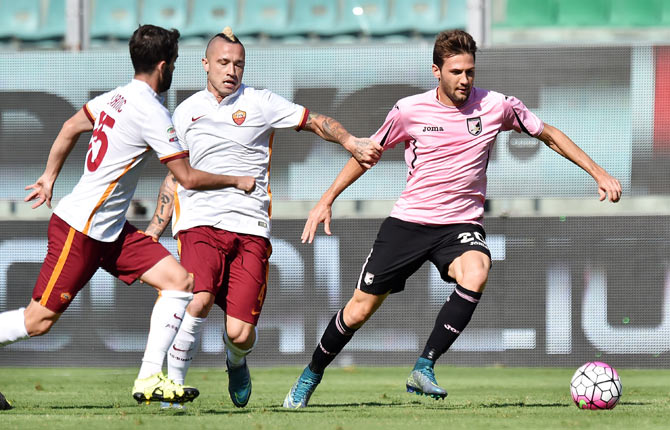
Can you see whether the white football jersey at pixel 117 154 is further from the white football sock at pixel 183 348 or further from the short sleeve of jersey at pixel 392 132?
the short sleeve of jersey at pixel 392 132

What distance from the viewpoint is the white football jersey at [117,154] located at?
5.62 metres

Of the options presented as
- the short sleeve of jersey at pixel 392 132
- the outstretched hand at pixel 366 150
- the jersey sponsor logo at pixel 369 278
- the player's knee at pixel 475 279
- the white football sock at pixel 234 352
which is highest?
the short sleeve of jersey at pixel 392 132

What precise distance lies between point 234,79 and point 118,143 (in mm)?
1022

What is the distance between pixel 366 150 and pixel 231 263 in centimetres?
101

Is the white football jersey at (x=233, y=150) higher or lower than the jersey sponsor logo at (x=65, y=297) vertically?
higher

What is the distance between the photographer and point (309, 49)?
32.0 feet

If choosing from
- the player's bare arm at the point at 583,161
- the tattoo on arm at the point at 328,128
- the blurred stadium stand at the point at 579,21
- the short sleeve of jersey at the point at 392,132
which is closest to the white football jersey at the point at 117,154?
the tattoo on arm at the point at 328,128

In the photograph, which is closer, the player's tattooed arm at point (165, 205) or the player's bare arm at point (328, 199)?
the player's bare arm at point (328, 199)

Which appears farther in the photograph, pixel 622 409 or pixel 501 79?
pixel 501 79

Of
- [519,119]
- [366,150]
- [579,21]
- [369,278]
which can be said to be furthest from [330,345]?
[579,21]

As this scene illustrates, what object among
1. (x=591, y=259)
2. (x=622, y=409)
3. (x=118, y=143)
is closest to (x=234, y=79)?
(x=118, y=143)

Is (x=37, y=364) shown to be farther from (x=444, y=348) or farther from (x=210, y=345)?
(x=444, y=348)

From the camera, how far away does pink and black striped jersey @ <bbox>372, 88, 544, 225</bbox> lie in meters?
6.41

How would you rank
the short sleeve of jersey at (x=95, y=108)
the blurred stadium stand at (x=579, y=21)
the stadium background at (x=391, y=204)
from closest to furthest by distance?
the short sleeve of jersey at (x=95, y=108)
the stadium background at (x=391, y=204)
the blurred stadium stand at (x=579, y=21)
